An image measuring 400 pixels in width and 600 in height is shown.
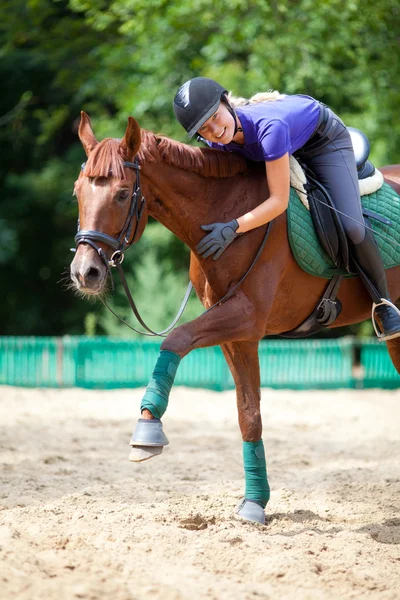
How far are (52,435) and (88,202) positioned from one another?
15.4 ft

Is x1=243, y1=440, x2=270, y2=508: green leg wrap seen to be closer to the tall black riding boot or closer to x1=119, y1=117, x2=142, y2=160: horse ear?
the tall black riding boot

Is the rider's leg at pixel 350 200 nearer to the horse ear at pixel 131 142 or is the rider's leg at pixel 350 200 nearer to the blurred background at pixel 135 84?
the horse ear at pixel 131 142

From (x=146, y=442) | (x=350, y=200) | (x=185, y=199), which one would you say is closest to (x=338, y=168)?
(x=350, y=200)

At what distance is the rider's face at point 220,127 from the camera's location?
433 cm

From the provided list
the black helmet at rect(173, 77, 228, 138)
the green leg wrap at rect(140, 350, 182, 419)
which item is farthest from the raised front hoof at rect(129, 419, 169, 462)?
A: the black helmet at rect(173, 77, 228, 138)

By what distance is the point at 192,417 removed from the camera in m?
9.90

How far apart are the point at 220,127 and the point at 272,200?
50 centimetres

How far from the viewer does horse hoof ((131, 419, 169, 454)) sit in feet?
13.0

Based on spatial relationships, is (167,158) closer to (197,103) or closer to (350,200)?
(197,103)

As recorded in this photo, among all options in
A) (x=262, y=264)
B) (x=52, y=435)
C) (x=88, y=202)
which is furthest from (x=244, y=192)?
(x=52, y=435)

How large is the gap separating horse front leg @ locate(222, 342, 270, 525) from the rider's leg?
2.85ft

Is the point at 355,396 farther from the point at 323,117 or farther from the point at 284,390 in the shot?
the point at 323,117

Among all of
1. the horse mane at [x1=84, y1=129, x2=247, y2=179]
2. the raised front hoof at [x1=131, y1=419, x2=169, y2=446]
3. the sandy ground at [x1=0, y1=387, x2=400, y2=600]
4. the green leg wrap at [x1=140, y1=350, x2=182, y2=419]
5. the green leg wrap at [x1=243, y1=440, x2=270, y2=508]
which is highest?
the horse mane at [x1=84, y1=129, x2=247, y2=179]

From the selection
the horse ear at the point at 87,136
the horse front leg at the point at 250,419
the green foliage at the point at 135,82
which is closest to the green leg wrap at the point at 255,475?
the horse front leg at the point at 250,419
